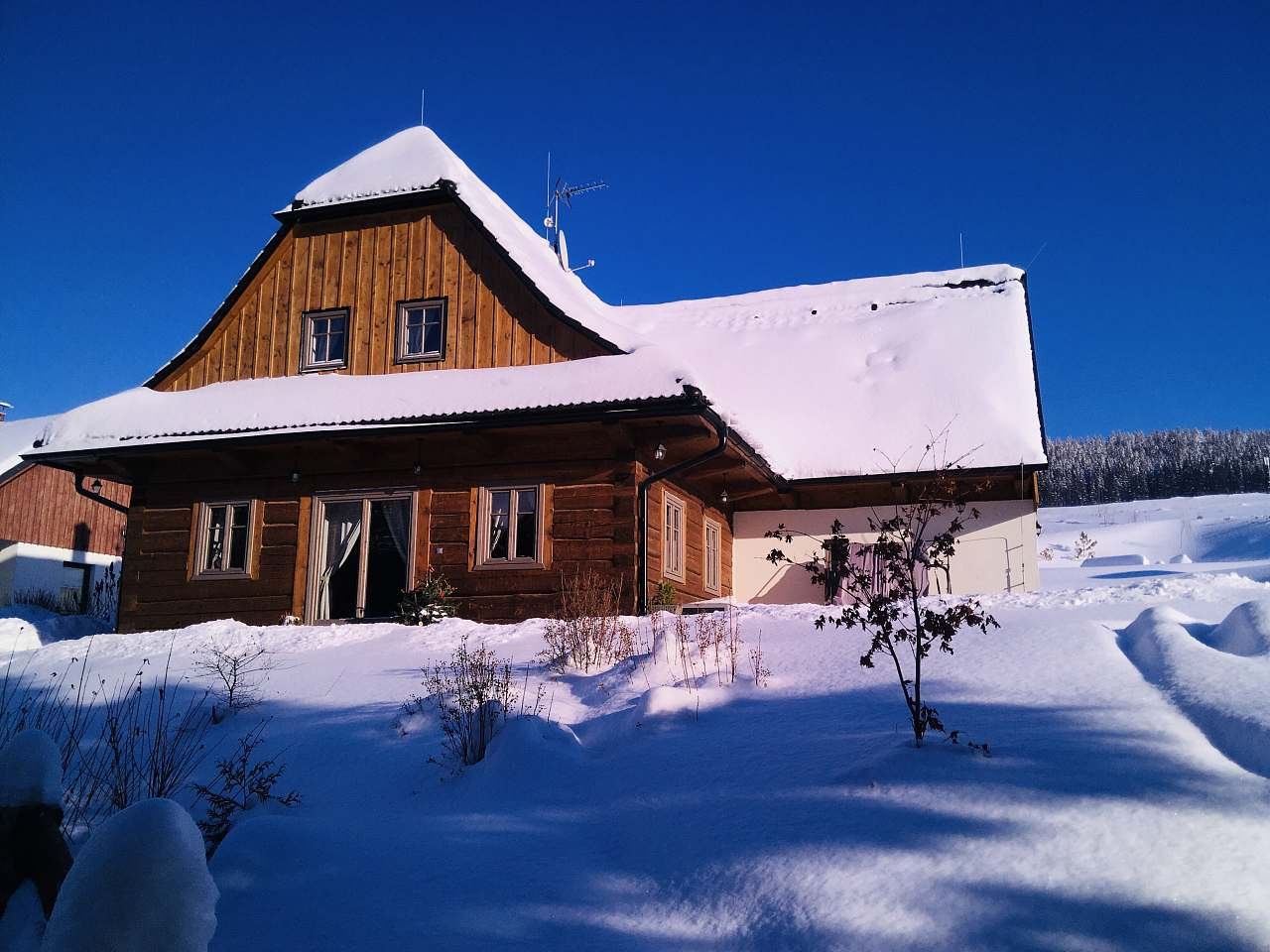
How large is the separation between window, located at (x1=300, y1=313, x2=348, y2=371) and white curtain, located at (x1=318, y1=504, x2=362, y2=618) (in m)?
2.42

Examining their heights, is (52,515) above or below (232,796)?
above

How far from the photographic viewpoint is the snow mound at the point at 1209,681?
14.0 feet

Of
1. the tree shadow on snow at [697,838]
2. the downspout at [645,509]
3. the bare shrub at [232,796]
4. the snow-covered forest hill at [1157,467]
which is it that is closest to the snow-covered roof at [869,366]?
the downspout at [645,509]

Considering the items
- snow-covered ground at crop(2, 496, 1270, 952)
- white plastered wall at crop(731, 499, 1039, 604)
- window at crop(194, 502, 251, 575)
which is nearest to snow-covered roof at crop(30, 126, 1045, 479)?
white plastered wall at crop(731, 499, 1039, 604)

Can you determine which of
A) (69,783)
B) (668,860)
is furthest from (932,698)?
(69,783)

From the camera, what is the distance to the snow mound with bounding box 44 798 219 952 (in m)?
1.60

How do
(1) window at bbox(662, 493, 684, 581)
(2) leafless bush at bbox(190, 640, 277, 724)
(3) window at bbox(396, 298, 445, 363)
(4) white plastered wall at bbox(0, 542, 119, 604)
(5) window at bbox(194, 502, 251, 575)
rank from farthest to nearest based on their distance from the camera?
1. (4) white plastered wall at bbox(0, 542, 119, 604)
2. (3) window at bbox(396, 298, 445, 363)
3. (5) window at bbox(194, 502, 251, 575)
4. (1) window at bbox(662, 493, 684, 581)
5. (2) leafless bush at bbox(190, 640, 277, 724)

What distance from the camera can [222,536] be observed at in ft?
45.0

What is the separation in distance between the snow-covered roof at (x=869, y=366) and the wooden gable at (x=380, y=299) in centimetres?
303

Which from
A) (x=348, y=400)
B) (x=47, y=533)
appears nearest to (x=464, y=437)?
(x=348, y=400)

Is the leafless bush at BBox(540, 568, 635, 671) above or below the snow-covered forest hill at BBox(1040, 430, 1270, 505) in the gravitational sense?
below

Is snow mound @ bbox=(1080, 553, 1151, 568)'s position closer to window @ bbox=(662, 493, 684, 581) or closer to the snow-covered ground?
window @ bbox=(662, 493, 684, 581)

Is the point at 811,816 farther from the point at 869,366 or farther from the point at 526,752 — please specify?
the point at 869,366

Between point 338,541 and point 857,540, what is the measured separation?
26.7ft
